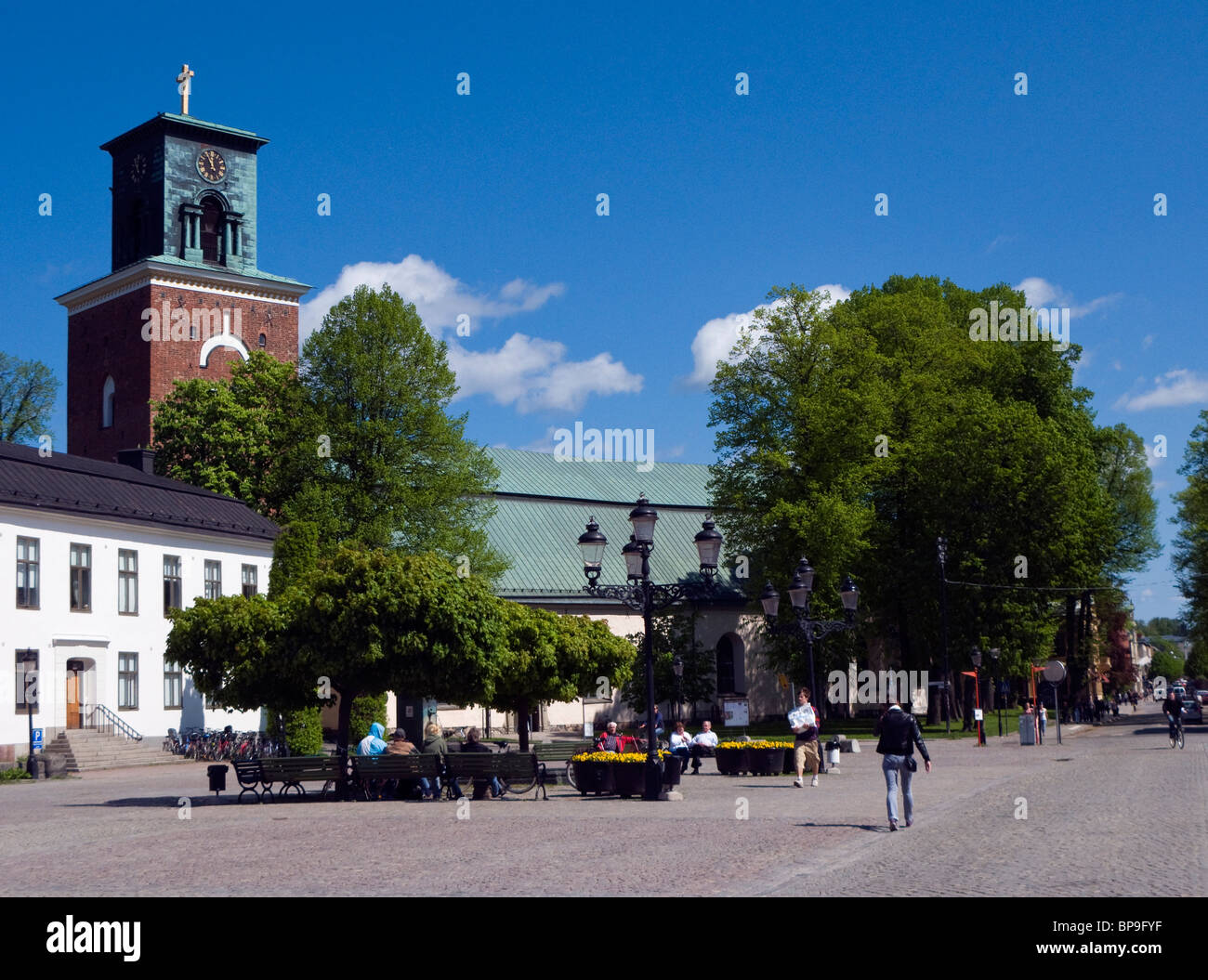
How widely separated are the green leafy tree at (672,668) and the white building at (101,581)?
14.9 metres

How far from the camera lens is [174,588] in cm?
4734

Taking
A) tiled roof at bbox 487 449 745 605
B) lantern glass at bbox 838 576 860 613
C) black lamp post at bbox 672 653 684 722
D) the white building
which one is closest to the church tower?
the white building

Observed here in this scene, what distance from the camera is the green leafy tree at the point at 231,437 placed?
179ft

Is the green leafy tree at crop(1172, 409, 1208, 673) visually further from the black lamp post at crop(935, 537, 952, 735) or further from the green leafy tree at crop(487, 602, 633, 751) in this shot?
the green leafy tree at crop(487, 602, 633, 751)

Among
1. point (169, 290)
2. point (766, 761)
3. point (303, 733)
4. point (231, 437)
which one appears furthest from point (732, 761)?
point (169, 290)

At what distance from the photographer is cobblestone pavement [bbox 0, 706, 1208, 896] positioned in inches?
480

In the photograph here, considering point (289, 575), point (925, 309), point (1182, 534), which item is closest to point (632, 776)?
point (289, 575)

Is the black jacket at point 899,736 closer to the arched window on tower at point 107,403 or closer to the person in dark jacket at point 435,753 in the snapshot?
the person in dark jacket at point 435,753

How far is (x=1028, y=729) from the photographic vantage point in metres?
44.2

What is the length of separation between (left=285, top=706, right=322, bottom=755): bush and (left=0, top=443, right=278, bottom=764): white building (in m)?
6.79

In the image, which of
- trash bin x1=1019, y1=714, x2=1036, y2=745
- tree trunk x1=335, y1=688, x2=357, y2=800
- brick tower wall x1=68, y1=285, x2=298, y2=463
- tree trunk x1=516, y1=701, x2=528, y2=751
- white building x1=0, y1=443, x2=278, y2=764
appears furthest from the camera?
brick tower wall x1=68, y1=285, x2=298, y2=463

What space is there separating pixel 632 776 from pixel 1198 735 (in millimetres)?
33339

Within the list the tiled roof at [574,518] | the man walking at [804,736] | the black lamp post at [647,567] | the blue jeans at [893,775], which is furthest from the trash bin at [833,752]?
the tiled roof at [574,518]

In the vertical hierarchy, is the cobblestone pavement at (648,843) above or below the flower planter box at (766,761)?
above
